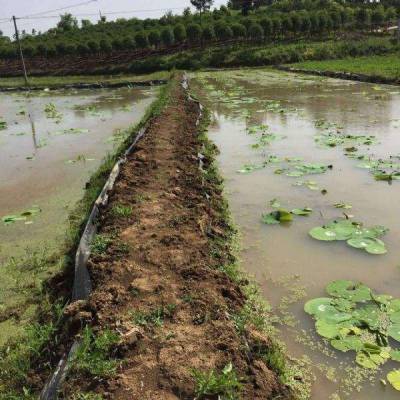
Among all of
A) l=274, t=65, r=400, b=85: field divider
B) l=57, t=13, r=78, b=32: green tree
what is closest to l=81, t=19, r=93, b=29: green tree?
l=57, t=13, r=78, b=32: green tree

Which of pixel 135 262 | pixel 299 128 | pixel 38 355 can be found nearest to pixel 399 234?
pixel 135 262

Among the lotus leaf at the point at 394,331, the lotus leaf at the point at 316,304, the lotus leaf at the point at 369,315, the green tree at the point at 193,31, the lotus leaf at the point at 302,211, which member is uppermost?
the green tree at the point at 193,31

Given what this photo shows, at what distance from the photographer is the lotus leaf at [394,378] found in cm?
311

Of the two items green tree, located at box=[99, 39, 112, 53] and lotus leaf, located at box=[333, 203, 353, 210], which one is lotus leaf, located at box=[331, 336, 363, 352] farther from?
green tree, located at box=[99, 39, 112, 53]

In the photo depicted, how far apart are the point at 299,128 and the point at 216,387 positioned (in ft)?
30.9

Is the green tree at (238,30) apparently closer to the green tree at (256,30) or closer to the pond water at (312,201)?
the green tree at (256,30)

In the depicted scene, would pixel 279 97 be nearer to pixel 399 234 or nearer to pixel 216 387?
pixel 399 234

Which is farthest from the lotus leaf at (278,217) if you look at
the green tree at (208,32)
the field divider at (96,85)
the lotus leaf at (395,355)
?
the green tree at (208,32)

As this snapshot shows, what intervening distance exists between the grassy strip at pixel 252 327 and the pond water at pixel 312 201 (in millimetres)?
95

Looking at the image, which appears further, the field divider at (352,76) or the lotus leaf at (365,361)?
the field divider at (352,76)

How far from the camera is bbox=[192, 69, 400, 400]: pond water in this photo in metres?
3.56

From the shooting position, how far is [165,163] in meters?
8.05

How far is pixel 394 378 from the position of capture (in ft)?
10.3

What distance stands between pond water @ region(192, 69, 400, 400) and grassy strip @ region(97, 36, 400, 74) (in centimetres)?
1952
